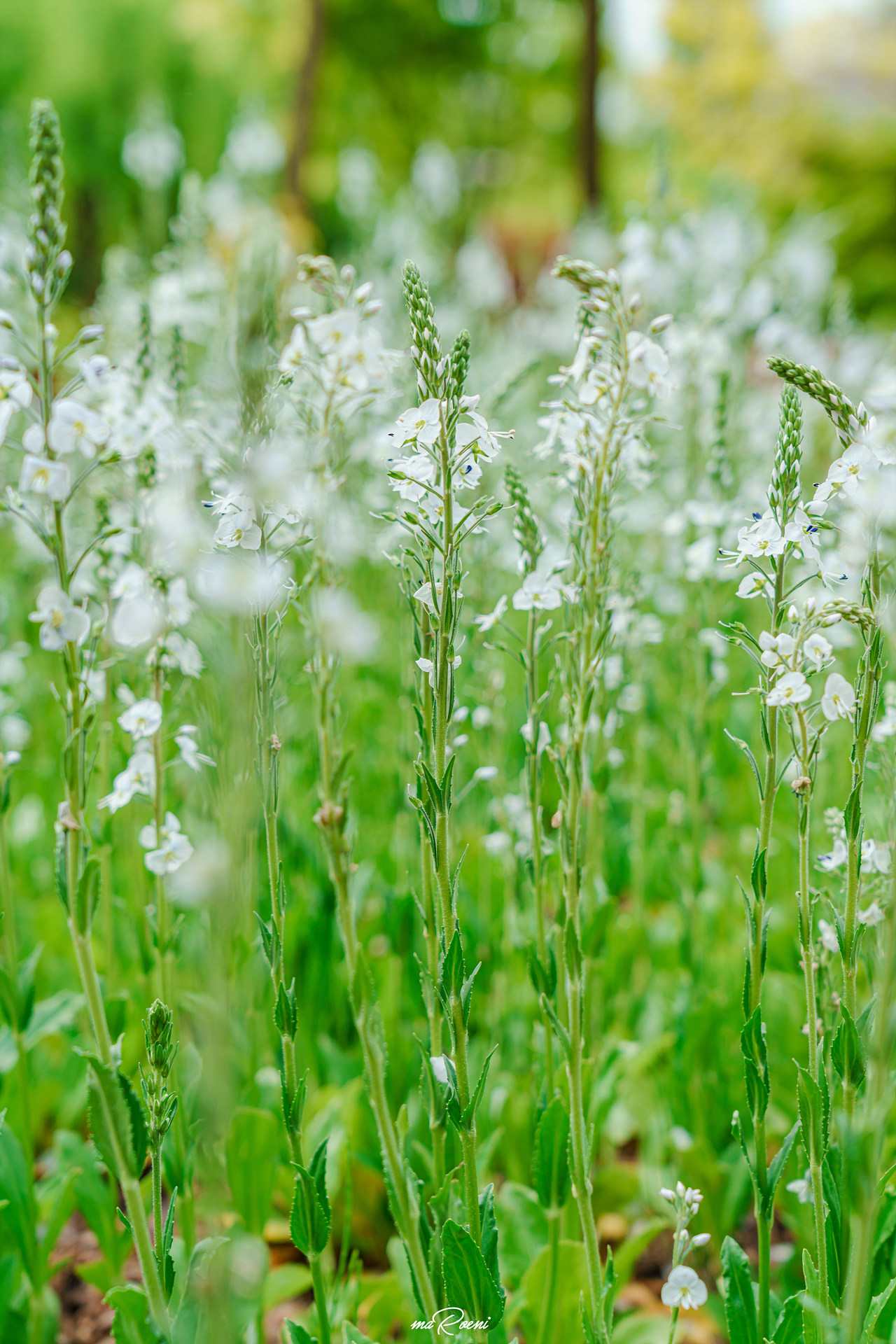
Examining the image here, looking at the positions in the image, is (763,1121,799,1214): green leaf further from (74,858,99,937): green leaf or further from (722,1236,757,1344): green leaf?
(74,858,99,937): green leaf

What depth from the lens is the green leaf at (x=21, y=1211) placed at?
6.98 ft

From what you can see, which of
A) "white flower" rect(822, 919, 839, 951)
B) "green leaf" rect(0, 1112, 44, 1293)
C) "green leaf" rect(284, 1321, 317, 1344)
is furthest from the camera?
"green leaf" rect(0, 1112, 44, 1293)

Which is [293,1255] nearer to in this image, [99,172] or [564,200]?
[99,172]

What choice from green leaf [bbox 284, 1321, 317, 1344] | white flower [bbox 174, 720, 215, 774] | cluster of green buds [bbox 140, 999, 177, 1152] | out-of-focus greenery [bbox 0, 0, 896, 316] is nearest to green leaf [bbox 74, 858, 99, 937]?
cluster of green buds [bbox 140, 999, 177, 1152]

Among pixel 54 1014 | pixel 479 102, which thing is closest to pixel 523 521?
pixel 54 1014

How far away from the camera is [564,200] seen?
32719 millimetres

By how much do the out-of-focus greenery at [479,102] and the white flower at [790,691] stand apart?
1317cm

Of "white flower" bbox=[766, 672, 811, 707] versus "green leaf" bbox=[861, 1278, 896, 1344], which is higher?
"white flower" bbox=[766, 672, 811, 707]

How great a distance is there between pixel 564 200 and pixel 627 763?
1285 inches

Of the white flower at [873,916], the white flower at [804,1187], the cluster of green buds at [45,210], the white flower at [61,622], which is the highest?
the cluster of green buds at [45,210]

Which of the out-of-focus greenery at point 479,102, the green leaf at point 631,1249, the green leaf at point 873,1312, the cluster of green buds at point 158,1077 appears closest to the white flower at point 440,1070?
the cluster of green buds at point 158,1077

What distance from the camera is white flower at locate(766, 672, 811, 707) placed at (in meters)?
1.62

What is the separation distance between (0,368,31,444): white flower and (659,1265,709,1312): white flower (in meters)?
1.80

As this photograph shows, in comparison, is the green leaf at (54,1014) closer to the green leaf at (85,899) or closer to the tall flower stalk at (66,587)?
the tall flower stalk at (66,587)
